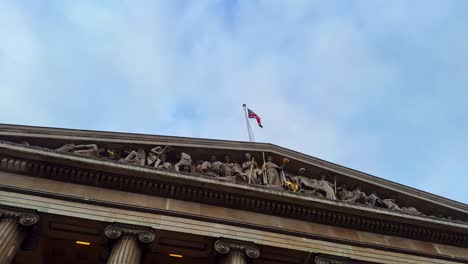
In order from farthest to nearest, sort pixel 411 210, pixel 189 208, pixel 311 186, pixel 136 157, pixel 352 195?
pixel 411 210, pixel 352 195, pixel 311 186, pixel 136 157, pixel 189 208

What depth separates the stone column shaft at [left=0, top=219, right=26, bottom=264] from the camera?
12695 millimetres

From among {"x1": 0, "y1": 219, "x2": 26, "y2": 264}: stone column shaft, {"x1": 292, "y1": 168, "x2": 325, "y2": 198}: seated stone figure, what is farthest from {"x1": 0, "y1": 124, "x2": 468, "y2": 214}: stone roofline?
{"x1": 0, "y1": 219, "x2": 26, "y2": 264}: stone column shaft

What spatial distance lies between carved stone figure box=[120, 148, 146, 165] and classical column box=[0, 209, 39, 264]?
11.7ft

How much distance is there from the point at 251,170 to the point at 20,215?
8.21 metres

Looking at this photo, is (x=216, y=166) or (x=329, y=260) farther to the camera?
(x=216, y=166)

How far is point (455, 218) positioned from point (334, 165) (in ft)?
18.5

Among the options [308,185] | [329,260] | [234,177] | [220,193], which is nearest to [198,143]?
[234,177]

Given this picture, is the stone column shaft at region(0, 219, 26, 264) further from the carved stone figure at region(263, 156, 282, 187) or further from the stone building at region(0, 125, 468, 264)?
the carved stone figure at region(263, 156, 282, 187)

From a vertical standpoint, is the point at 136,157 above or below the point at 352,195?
above

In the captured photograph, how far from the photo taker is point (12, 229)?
Result: 1332cm

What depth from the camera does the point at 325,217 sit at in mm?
17047

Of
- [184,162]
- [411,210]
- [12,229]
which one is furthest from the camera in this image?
[411,210]

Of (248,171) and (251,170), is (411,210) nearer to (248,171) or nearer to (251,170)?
(251,170)

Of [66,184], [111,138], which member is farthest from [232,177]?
[66,184]
